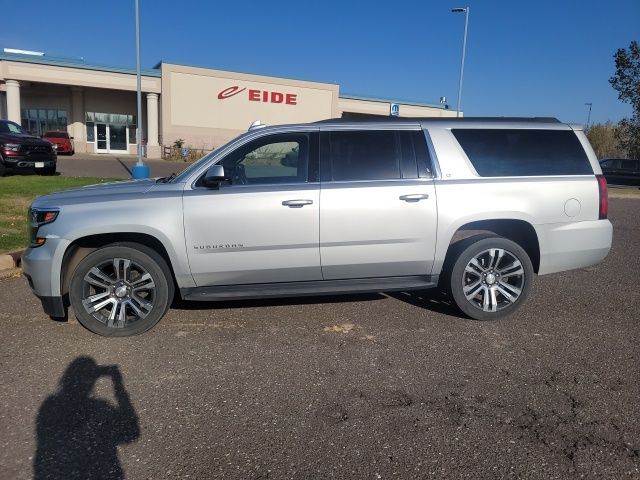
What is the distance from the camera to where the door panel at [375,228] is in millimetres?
4602

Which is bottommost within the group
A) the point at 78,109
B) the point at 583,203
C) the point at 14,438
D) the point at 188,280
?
the point at 14,438

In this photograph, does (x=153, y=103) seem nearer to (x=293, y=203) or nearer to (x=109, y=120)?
(x=109, y=120)

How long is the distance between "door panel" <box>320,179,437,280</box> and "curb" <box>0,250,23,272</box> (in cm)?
428

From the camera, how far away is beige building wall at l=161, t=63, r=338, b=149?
37.6 meters

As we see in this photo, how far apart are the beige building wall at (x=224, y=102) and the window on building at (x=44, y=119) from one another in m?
8.19

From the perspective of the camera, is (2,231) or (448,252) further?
(2,231)

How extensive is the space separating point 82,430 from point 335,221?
2.52 meters

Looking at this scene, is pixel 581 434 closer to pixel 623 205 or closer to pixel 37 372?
pixel 37 372

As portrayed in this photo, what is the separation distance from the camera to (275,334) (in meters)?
4.58

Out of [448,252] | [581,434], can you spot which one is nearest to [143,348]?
[448,252]

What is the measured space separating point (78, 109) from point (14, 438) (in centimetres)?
4090

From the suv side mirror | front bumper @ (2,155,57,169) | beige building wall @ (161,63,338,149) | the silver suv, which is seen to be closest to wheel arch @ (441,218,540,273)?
the silver suv

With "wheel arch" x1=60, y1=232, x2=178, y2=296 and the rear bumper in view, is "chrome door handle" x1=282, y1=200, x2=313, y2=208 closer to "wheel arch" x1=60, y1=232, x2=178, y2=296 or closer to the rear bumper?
"wheel arch" x1=60, y1=232, x2=178, y2=296

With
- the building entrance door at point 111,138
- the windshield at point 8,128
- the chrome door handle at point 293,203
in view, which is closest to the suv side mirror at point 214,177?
the chrome door handle at point 293,203
